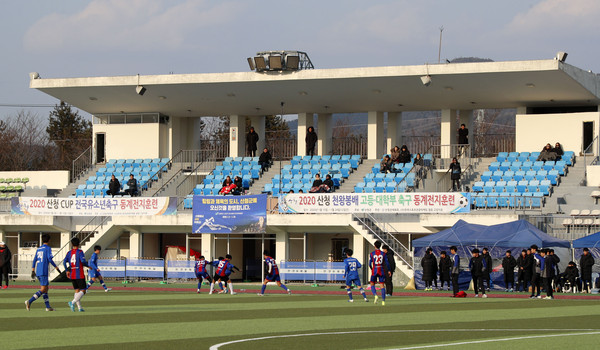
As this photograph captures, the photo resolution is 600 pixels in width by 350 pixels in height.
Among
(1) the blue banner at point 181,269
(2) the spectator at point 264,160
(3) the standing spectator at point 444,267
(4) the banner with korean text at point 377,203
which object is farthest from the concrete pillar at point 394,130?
(3) the standing spectator at point 444,267

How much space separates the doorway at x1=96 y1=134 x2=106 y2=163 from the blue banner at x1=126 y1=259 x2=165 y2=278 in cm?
1336

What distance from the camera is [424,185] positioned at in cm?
4291

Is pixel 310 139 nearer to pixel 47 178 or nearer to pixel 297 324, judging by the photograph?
pixel 47 178

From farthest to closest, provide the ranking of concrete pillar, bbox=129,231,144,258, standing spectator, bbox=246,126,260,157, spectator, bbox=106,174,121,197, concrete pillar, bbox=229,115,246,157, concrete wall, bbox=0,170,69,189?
1. concrete pillar, bbox=229,115,246,157
2. concrete wall, bbox=0,170,69,189
3. standing spectator, bbox=246,126,260,157
4. spectator, bbox=106,174,121,197
5. concrete pillar, bbox=129,231,144,258

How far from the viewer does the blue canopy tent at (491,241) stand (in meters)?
32.3

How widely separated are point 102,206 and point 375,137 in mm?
13982

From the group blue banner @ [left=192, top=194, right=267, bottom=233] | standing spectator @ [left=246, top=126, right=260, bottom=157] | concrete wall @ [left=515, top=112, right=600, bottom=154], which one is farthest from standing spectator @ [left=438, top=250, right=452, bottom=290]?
standing spectator @ [left=246, top=126, right=260, bottom=157]

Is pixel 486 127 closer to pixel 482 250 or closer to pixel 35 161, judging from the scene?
pixel 35 161

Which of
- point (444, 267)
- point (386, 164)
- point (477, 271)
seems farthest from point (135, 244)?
point (477, 271)

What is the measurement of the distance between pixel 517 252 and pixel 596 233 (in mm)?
2562

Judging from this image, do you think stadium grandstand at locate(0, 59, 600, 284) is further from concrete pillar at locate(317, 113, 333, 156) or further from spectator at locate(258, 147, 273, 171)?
spectator at locate(258, 147, 273, 171)

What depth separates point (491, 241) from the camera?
3288cm

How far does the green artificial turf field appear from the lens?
14484 millimetres

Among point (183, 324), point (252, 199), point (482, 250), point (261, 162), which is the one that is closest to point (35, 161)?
point (261, 162)
